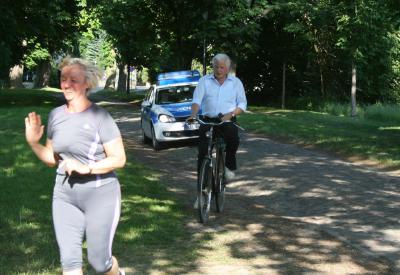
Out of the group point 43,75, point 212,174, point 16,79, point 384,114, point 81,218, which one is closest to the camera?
point 81,218

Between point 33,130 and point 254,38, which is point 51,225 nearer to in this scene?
point 33,130

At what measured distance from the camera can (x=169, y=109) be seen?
636 inches

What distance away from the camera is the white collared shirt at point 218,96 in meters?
7.91

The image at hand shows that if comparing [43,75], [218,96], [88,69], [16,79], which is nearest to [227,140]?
[218,96]

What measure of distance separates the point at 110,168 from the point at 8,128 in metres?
15.3

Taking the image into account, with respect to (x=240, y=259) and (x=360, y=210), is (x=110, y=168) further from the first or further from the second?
(x=360, y=210)

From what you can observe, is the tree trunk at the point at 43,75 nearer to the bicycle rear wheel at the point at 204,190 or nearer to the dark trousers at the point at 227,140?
the dark trousers at the point at 227,140

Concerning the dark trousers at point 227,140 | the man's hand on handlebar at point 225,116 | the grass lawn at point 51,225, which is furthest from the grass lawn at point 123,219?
the man's hand on handlebar at point 225,116

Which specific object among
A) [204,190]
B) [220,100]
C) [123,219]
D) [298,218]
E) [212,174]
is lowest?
[298,218]

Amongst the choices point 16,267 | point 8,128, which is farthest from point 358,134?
point 16,267

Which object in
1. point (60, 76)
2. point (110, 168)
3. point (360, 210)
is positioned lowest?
point (360, 210)

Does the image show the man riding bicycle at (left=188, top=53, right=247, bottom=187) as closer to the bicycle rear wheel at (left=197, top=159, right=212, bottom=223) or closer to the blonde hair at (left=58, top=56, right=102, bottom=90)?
the bicycle rear wheel at (left=197, top=159, right=212, bottom=223)

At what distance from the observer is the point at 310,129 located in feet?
63.8

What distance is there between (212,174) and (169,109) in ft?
27.8
